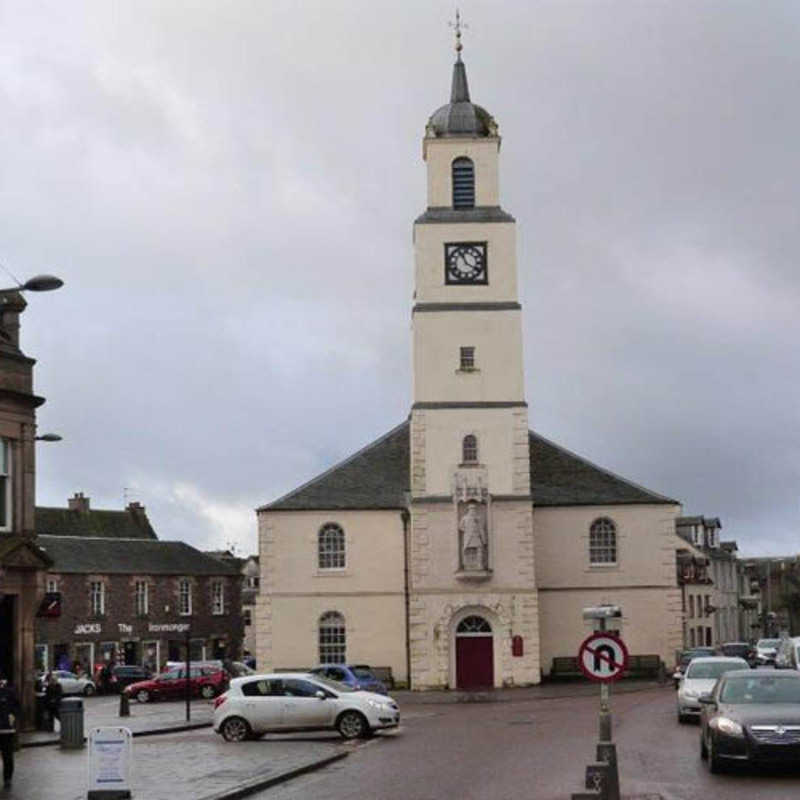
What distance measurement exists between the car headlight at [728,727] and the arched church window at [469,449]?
36348 mm

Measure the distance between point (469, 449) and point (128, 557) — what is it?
94.2 ft

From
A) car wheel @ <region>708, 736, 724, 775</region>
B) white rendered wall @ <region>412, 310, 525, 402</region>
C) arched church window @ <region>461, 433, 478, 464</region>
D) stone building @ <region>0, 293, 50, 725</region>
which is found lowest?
car wheel @ <region>708, 736, 724, 775</region>

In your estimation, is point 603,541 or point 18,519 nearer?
point 18,519

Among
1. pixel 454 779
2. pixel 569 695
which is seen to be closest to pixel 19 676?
pixel 454 779

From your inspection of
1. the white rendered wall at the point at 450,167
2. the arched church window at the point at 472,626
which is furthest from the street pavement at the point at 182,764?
the white rendered wall at the point at 450,167

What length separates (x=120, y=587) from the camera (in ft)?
252

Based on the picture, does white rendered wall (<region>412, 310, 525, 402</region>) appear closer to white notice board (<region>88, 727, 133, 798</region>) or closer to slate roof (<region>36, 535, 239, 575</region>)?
slate roof (<region>36, 535, 239, 575</region>)

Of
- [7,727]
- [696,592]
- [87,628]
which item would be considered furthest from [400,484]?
[7,727]

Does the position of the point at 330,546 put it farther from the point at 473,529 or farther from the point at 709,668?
the point at 709,668

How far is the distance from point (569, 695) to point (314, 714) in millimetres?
21037

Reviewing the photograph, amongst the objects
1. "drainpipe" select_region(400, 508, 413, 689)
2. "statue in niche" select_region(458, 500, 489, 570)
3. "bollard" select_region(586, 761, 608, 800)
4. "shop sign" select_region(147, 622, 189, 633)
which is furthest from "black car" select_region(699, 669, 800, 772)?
"shop sign" select_region(147, 622, 189, 633)

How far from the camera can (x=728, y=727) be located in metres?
20.4

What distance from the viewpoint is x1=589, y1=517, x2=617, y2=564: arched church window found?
198 feet

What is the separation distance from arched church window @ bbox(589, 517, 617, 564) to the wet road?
22200 millimetres
